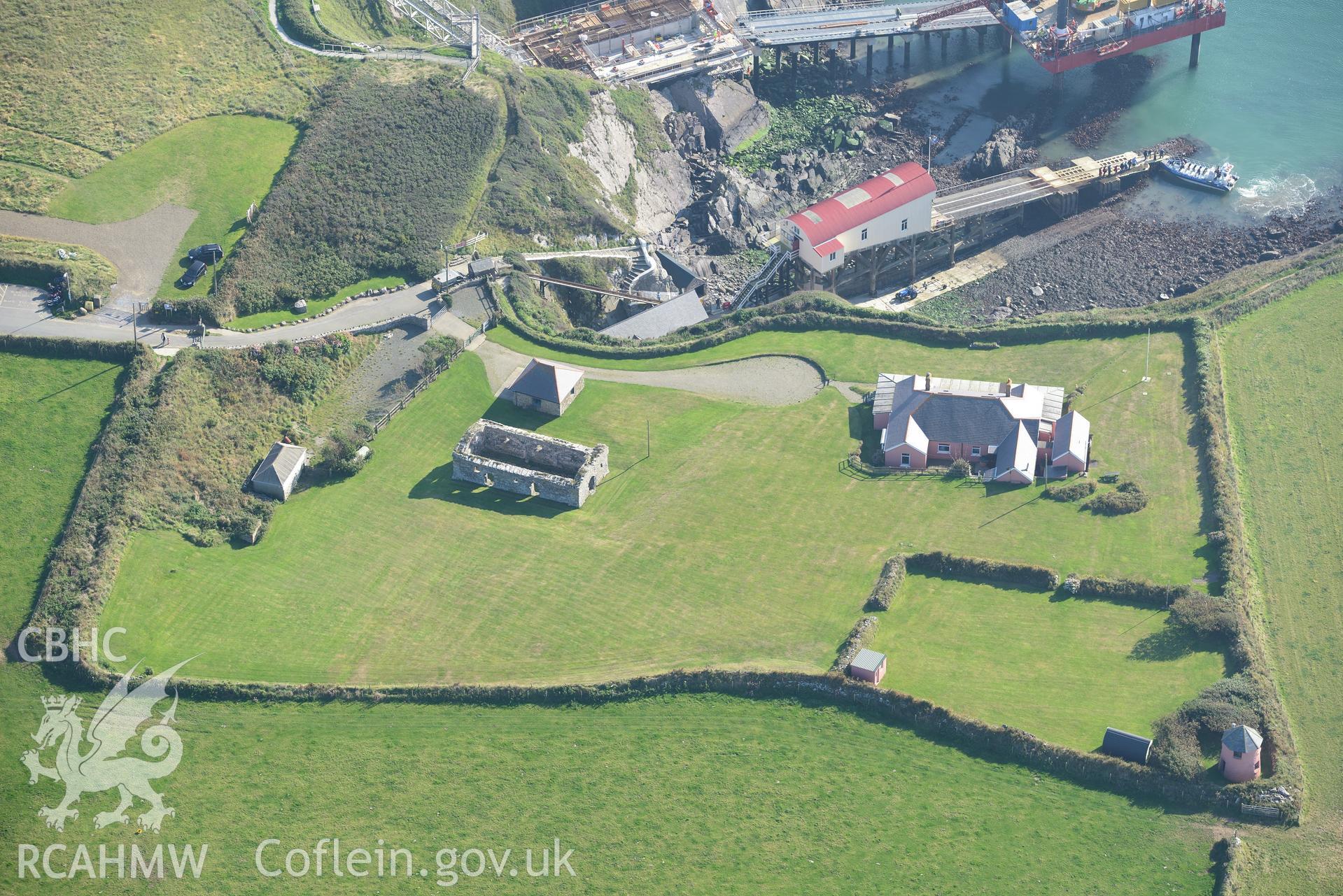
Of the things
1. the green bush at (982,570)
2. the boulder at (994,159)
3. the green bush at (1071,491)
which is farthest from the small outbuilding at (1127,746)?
the boulder at (994,159)

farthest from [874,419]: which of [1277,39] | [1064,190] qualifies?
[1277,39]


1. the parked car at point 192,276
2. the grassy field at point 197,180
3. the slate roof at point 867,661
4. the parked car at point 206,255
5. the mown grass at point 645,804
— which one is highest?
the grassy field at point 197,180

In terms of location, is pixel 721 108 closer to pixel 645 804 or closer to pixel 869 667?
pixel 869 667

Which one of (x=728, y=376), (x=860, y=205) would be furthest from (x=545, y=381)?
(x=860, y=205)

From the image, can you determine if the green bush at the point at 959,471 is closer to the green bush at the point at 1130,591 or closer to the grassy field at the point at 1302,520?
the green bush at the point at 1130,591

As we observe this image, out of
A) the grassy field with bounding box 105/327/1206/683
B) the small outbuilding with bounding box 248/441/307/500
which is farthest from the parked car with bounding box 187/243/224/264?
the grassy field with bounding box 105/327/1206/683

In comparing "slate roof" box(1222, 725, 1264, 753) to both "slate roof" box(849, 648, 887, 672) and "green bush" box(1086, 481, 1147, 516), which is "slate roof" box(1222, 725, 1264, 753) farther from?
"green bush" box(1086, 481, 1147, 516)

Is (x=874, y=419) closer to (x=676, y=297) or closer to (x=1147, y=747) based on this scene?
(x=676, y=297)
